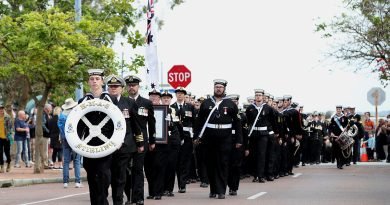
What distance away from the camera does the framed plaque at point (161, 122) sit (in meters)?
20.2

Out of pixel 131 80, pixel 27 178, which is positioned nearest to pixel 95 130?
pixel 131 80

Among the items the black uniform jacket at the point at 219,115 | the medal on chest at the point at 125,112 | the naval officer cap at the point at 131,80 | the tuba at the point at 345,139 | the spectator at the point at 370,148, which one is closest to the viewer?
the medal on chest at the point at 125,112

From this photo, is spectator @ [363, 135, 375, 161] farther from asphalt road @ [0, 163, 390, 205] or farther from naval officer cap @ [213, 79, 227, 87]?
naval officer cap @ [213, 79, 227, 87]

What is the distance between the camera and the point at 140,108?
17500 mm

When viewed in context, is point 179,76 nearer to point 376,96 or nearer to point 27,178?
point 27,178

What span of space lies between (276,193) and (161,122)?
281 centimetres

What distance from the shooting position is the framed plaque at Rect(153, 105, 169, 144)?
2019 cm

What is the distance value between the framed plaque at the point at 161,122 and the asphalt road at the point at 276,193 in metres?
1.18

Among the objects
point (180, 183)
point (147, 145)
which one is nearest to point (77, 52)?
point (180, 183)

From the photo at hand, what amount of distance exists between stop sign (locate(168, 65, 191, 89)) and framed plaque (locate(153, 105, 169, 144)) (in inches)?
561

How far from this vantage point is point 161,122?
66.5 ft

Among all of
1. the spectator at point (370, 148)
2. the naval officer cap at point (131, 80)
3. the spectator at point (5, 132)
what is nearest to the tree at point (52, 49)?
the spectator at point (5, 132)

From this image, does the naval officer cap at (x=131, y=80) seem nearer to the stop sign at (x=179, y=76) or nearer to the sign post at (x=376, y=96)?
the stop sign at (x=179, y=76)

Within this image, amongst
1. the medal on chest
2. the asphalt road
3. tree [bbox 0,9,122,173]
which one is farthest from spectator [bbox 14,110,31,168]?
the medal on chest
